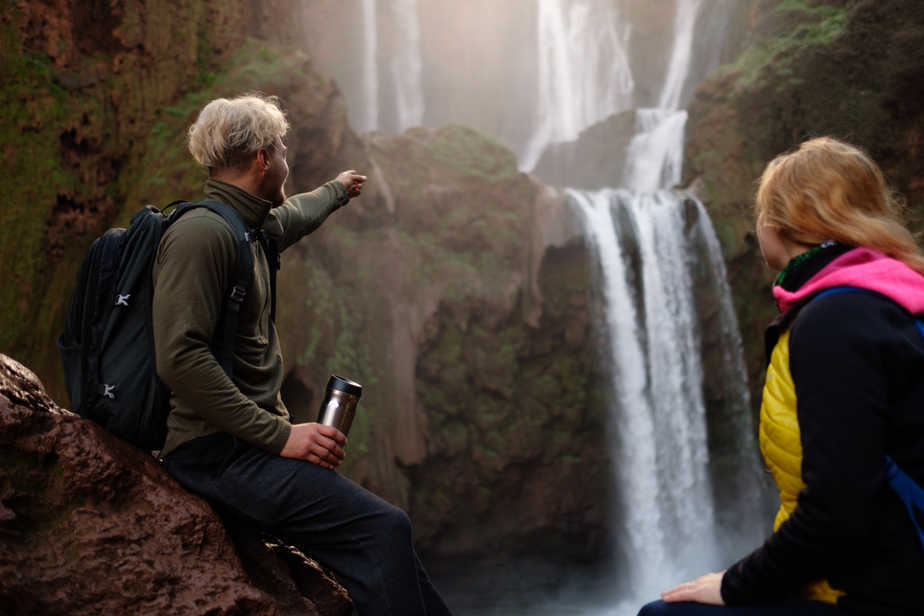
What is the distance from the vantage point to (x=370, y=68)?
22.1 meters

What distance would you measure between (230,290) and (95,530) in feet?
2.64

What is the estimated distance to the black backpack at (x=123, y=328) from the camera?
2.15 m

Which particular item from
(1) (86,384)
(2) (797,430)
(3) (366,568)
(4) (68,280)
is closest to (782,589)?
(2) (797,430)

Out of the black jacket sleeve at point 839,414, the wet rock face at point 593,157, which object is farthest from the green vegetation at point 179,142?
the wet rock face at point 593,157

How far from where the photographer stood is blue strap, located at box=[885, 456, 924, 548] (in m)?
1.45

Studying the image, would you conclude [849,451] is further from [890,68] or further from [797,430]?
[890,68]

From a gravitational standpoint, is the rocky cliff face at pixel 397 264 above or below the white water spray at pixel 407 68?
below

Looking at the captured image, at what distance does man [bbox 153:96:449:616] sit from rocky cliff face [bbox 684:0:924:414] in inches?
419

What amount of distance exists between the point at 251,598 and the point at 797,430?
1616 millimetres

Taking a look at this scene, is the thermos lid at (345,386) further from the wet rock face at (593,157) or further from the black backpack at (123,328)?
the wet rock face at (593,157)

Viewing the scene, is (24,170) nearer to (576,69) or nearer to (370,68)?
(370,68)

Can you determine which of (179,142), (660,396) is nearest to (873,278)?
(179,142)

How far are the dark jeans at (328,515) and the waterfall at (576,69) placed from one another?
24040 mm

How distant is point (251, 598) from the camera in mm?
2100
